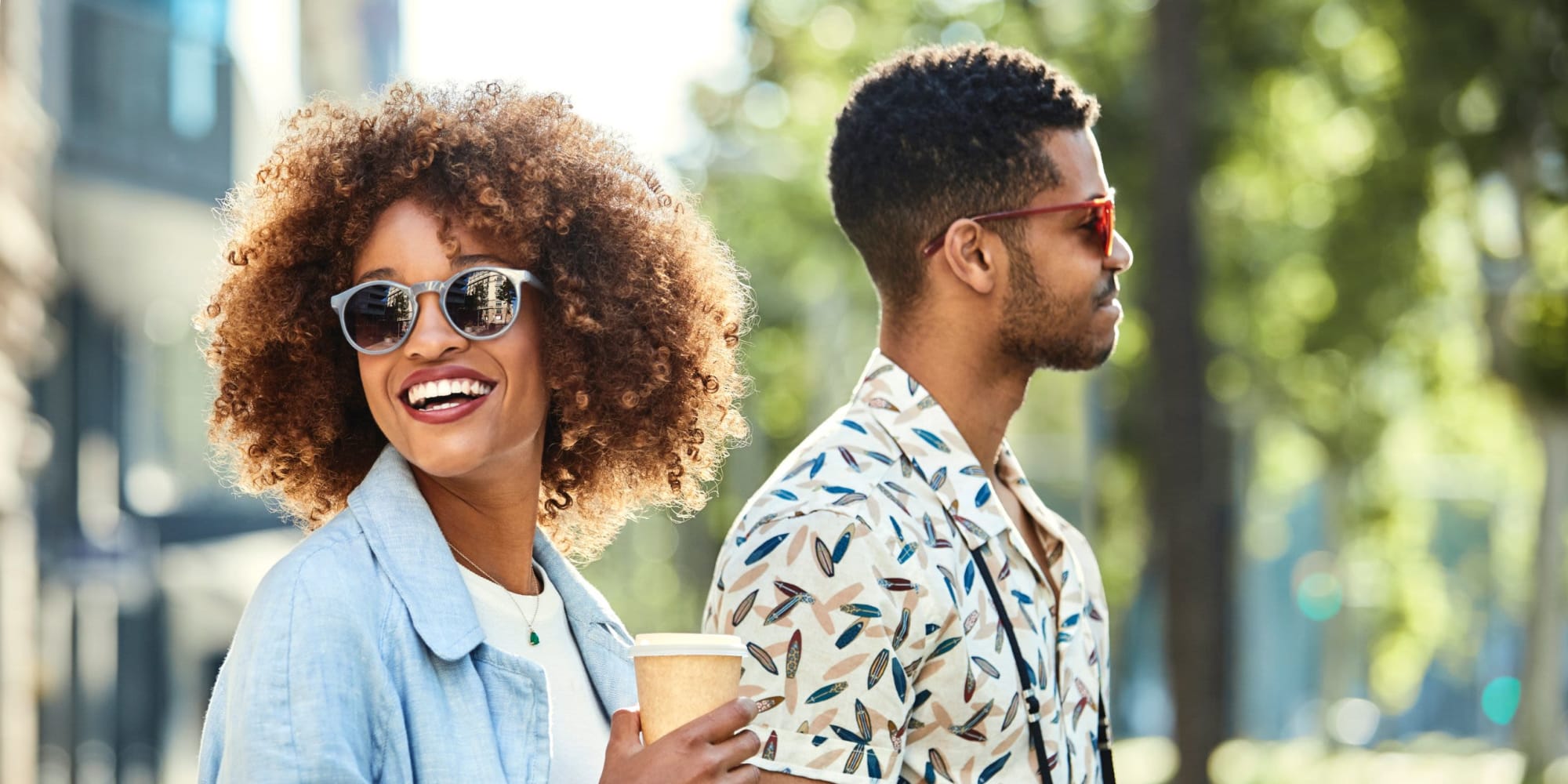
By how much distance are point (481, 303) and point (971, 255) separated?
138 cm

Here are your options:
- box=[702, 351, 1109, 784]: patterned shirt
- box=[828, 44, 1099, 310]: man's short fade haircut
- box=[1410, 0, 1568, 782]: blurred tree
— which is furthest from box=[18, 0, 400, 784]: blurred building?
box=[1410, 0, 1568, 782]: blurred tree

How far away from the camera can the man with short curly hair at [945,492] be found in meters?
3.26

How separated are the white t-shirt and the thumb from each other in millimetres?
232

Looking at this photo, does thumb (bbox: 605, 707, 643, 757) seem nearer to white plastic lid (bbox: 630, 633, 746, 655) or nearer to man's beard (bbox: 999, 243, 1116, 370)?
white plastic lid (bbox: 630, 633, 746, 655)

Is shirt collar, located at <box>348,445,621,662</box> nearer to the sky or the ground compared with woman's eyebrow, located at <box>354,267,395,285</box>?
nearer to the ground

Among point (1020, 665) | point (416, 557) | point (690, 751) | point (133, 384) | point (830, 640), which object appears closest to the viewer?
point (690, 751)

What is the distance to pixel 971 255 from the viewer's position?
3961 mm

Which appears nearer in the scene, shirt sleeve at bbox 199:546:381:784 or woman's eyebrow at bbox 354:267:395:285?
shirt sleeve at bbox 199:546:381:784

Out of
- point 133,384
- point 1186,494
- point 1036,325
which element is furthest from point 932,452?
point 133,384

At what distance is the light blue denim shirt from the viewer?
235 centimetres

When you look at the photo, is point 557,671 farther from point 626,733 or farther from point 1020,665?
point 1020,665

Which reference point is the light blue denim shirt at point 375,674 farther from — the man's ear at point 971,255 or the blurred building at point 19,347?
the blurred building at point 19,347

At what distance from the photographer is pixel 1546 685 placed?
2056 centimetres

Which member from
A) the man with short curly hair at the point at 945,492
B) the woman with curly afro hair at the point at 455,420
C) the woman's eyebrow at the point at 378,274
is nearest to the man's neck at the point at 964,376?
the man with short curly hair at the point at 945,492
